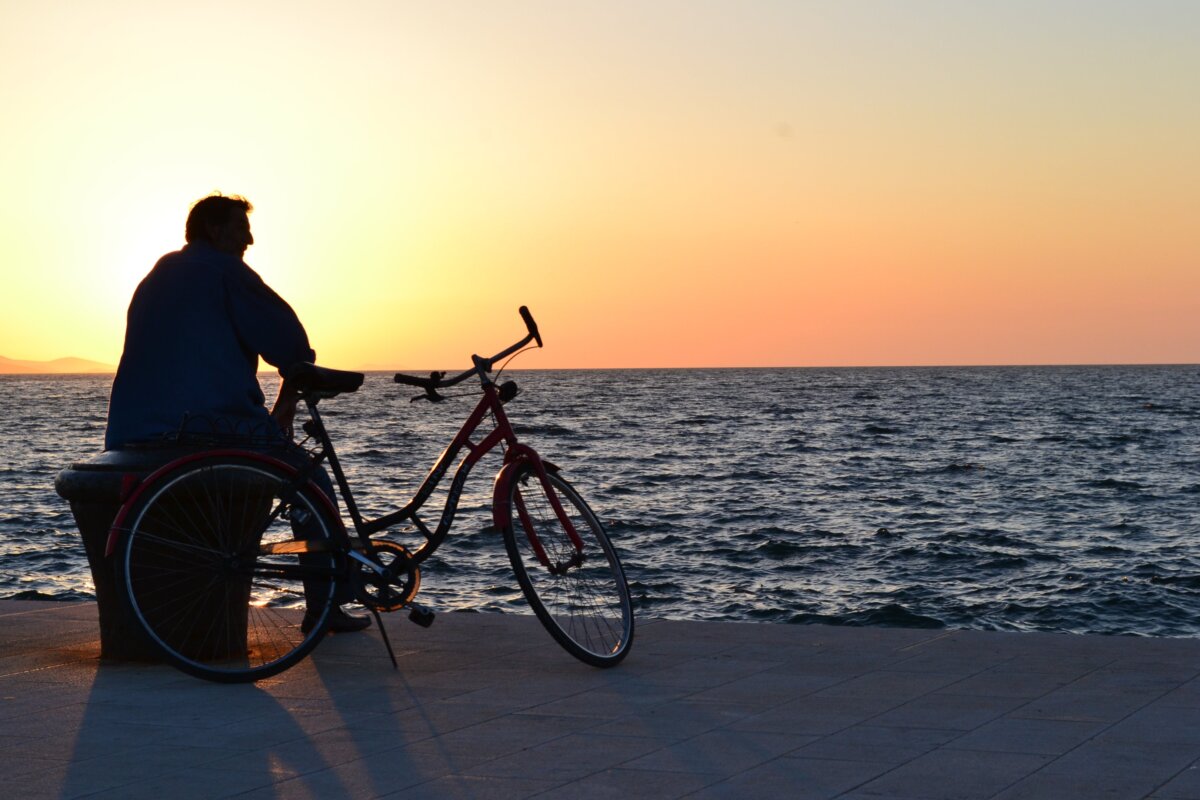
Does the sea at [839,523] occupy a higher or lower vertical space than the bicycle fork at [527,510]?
lower

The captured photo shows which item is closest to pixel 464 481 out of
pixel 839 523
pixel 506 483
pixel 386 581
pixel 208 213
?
pixel 506 483

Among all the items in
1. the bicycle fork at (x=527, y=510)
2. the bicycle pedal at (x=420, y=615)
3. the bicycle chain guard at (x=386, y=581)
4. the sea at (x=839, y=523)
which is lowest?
the sea at (x=839, y=523)

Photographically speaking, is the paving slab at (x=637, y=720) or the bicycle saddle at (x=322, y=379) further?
the bicycle saddle at (x=322, y=379)

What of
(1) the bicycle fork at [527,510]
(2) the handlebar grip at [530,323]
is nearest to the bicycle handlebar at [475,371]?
(2) the handlebar grip at [530,323]

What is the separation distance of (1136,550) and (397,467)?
2104cm

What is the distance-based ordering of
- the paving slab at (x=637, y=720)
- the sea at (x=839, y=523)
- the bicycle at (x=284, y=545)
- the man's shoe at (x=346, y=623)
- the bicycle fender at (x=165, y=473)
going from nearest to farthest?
the paving slab at (x=637, y=720)
the bicycle fender at (x=165, y=473)
the bicycle at (x=284, y=545)
the man's shoe at (x=346, y=623)
the sea at (x=839, y=523)

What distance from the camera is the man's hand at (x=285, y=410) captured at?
18.0 feet

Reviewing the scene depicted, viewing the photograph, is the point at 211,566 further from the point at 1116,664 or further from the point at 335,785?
the point at 1116,664

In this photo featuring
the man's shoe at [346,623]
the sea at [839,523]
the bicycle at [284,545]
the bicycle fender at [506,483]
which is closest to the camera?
the bicycle at [284,545]

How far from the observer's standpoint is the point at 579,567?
5430mm

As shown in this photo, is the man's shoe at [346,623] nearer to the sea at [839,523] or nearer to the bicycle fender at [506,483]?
the bicycle fender at [506,483]

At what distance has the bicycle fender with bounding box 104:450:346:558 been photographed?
477 cm

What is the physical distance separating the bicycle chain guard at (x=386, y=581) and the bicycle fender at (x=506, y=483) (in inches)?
13.6

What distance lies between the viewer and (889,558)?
18594mm
